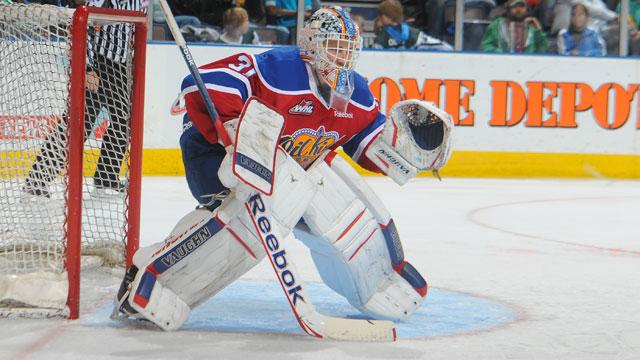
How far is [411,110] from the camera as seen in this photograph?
2.62 metres

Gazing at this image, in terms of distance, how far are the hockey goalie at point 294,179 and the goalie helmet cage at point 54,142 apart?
19 centimetres

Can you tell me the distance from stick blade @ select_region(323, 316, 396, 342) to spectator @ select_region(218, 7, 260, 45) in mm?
4377

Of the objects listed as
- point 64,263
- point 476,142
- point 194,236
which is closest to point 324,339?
point 194,236

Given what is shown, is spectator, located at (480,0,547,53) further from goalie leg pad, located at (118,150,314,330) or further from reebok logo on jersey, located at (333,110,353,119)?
goalie leg pad, located at (118,150,314,330)

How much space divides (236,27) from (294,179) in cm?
431

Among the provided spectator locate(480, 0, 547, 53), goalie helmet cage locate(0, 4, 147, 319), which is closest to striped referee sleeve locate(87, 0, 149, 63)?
goalie helmet cage locate(0, 4, 147, 319)

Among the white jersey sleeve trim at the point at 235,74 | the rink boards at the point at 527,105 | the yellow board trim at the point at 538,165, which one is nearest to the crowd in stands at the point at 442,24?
the rink boards at the point at 527,105

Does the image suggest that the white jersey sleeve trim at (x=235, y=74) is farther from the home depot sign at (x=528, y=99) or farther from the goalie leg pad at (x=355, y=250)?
the home depot sign at (x=528, y=99)

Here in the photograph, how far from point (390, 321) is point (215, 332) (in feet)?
1.17

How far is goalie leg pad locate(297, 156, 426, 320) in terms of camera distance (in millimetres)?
2383

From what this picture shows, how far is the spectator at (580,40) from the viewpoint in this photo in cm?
679

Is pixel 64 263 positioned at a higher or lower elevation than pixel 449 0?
lower

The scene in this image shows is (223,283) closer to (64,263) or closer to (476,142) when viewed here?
(64,263)

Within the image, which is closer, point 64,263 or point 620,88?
point 64,263
